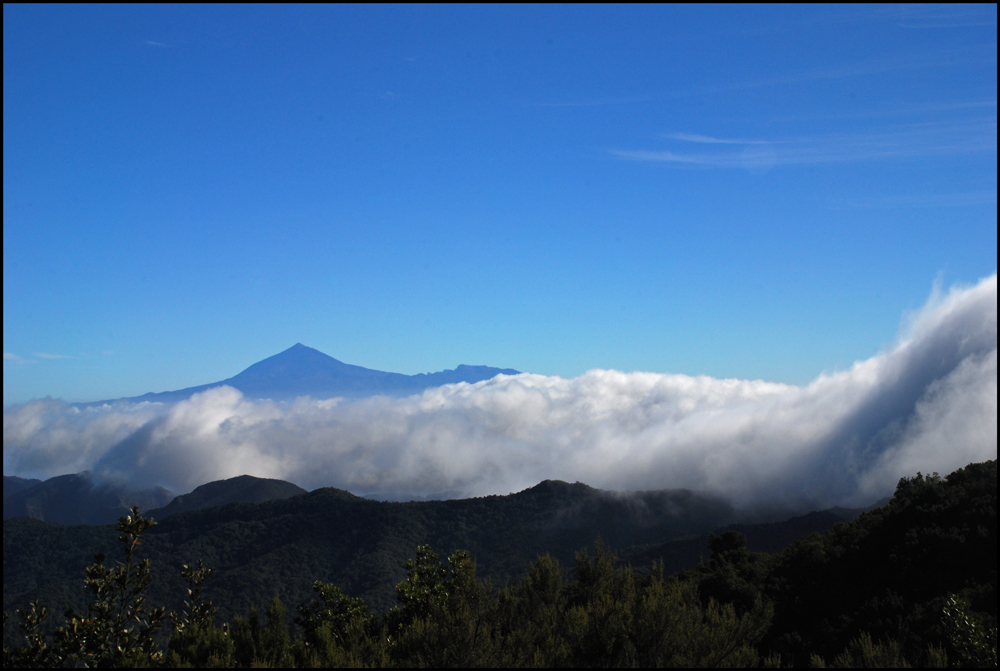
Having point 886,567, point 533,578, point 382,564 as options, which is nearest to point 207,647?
point 533,578

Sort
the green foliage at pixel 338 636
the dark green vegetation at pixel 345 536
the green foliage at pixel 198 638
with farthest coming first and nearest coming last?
the dark green vegetation at pixel 345 536, the green foliage at pixel 198 638, the green foliage at pixel 338 636

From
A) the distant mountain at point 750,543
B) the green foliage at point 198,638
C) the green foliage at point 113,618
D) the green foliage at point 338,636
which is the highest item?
the green foliage at point 113,618

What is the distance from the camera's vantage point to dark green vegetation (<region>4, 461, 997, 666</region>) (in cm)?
1602

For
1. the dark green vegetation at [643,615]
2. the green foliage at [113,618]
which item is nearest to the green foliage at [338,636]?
the dark green vegetation at [643,615]

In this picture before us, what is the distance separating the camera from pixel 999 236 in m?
20.1

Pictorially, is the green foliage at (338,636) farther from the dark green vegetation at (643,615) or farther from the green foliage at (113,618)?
the green foliage at (113,618)

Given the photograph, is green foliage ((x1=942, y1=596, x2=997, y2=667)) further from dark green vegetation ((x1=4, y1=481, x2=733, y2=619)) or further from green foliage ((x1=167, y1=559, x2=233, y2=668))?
dark green vegetation ((x1=4, y1=481, x2=733, y2=619))

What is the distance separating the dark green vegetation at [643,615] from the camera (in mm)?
16016

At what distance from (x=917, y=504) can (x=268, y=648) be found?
39.6 meters

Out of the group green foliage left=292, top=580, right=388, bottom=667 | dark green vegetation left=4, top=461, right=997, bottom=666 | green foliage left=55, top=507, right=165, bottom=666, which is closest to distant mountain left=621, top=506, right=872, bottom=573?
dark green vegetation left=4, top=461, right=997, bottom=666

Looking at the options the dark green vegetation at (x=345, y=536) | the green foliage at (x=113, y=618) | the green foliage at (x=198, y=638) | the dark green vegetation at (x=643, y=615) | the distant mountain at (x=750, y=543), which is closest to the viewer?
the green foliage at (x=113, y=618)

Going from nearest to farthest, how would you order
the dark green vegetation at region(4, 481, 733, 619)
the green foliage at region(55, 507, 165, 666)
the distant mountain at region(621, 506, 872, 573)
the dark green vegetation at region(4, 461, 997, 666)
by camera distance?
1. the green foliage at region(55, 507, 165, 666)
2. the dark green vegetation at region(4, 461, 997, 666)
3. the distant mountain at region(621, 506, 872, 573)
4. the dark green vegetation at region(4, 481, 733, 619)

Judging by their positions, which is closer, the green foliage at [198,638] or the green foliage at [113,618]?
the green foliage at [113,618]

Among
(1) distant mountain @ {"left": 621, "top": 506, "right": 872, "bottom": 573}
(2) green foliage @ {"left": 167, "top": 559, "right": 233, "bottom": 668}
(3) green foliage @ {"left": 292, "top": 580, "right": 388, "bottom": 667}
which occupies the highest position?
(2) green foliage @ {"left": 167, "top": 559, "right": 233, "bottom": 668}
